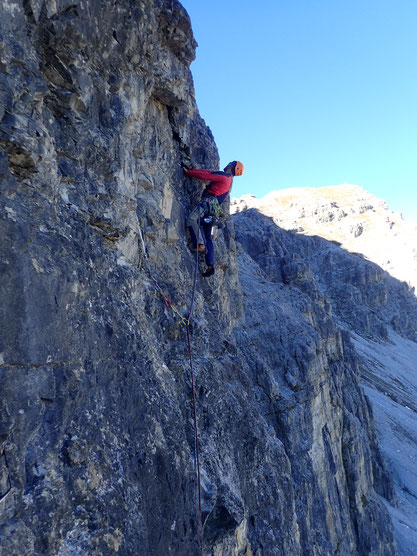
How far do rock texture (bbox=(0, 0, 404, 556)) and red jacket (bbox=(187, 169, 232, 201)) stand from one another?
46 cm

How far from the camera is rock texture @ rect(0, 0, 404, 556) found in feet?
13.0

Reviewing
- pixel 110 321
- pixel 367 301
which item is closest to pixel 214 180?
pixel 110 321

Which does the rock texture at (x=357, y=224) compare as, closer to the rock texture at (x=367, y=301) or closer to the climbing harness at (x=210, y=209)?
the rock texture at (x=367, y=301)

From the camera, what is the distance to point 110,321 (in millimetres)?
5199

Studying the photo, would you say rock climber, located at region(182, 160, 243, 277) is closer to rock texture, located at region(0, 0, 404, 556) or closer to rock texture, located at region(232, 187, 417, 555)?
rock texture, located at region(0, 0, 404, 556)

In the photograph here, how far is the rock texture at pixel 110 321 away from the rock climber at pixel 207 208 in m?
0.41

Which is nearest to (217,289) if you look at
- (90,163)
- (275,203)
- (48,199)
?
(90,163)

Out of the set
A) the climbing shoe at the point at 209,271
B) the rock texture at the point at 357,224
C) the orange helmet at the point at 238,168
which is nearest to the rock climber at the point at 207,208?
the climbing shoe at the point at 209,271

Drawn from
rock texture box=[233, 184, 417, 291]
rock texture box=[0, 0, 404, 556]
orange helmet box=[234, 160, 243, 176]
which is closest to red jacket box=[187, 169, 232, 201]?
rock texture box=[0, 0, 404, 556]

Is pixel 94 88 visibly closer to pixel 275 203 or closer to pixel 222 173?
pixel 222 173

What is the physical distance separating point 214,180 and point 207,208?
947 mm

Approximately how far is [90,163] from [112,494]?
4933 millimetres

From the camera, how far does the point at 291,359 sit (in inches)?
723

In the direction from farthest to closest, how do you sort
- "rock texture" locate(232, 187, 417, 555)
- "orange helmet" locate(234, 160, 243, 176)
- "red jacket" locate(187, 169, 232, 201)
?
"rock texture" locate(232, 187, 417, 555), "orange helmet" locate(234, 160, 243, 176), "red jacket" locate(187, 169, 232, 201)
